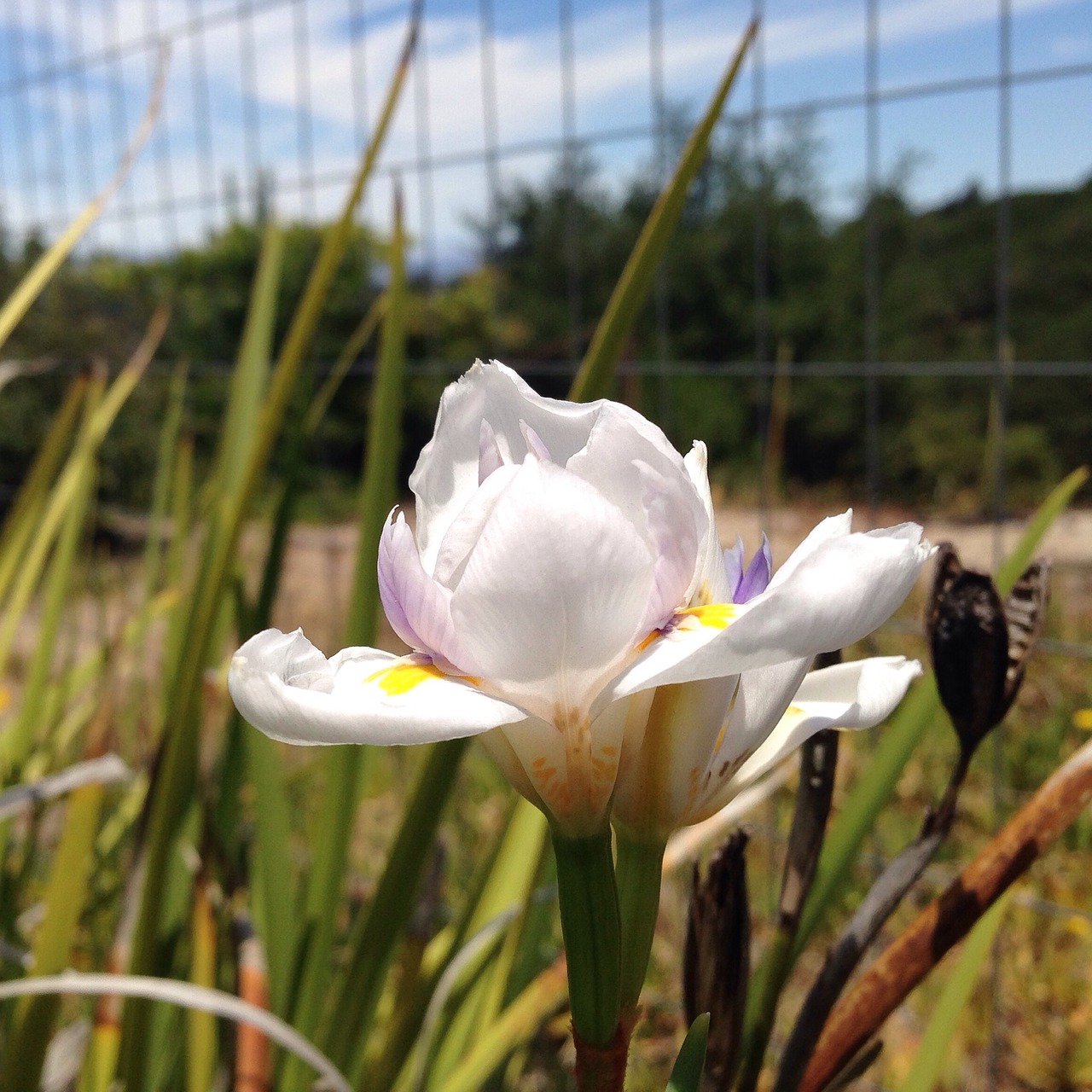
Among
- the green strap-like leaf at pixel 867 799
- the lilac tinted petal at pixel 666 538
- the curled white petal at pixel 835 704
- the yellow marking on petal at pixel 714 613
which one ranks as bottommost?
the green strap-like leaf at pixel 867 799

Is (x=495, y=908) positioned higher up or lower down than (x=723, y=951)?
lower down

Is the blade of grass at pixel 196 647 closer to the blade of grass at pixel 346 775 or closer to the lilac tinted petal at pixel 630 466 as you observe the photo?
the blade of grass at pixel 346 775

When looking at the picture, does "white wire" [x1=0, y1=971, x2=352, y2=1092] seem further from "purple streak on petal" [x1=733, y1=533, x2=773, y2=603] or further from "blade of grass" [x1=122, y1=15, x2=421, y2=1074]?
"purple streak on petal" [x1=733, y1=533, x2=773, y2=603]

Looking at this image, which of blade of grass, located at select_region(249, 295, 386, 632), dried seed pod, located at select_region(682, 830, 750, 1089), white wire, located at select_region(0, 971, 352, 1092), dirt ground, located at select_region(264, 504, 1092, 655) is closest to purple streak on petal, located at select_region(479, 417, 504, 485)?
dried seed pod, located at select_region(682, 830, 750, 1089)

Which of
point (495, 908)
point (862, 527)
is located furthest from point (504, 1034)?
point (862, 527)

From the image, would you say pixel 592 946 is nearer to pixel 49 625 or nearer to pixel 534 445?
pixel 534 445

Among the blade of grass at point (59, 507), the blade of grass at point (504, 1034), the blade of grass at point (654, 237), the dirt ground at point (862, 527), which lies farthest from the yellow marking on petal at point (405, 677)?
the dirt ground at point (862, 527)

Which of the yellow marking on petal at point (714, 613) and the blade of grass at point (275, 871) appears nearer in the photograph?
the yellow marking on petal at point (714, 613)

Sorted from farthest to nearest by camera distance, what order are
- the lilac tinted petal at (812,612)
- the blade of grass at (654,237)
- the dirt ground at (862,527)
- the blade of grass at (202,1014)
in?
1. the dirt ground at (862,527)
2. the blade of grass at (202,1014)
3. the blade of grass at (654,237)
4. the lilac tinted petal at (812,612)
